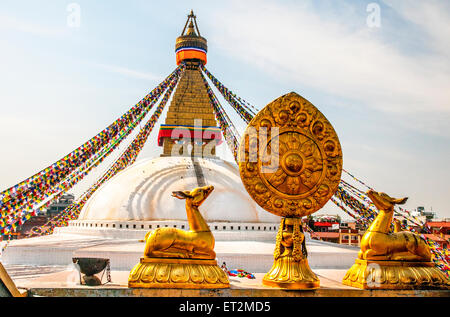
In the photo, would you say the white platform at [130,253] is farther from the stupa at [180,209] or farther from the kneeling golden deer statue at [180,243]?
the kneeling golden deer statue at [180,243]

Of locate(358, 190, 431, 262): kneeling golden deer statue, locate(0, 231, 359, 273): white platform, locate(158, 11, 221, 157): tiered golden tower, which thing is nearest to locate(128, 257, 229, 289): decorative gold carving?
locate(358, 190, 431, 262): kneeling golden deer statue

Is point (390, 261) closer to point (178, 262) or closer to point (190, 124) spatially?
point (178, 262)

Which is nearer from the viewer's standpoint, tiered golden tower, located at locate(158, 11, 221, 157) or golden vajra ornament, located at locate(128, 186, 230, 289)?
golden vajra ornament, located at locate(128, 186, 230, 289)

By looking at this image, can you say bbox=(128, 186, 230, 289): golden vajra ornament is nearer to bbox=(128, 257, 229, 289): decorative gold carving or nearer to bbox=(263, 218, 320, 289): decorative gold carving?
bbox=(128, 257, 229, 289): decorative gold carving

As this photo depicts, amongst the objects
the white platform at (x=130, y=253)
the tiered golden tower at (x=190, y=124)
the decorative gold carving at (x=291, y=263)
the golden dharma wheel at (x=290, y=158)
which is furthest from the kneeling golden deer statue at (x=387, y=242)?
the tiered golden tower at (x=190, y=124)

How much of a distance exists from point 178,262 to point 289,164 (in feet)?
5.21

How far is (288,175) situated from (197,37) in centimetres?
986

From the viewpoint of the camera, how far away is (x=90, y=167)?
10.1 metres

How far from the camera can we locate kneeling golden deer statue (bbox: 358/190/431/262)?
14.9 ft

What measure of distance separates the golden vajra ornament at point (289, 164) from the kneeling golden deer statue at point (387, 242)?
618mm

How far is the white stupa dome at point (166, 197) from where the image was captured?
9992mm
